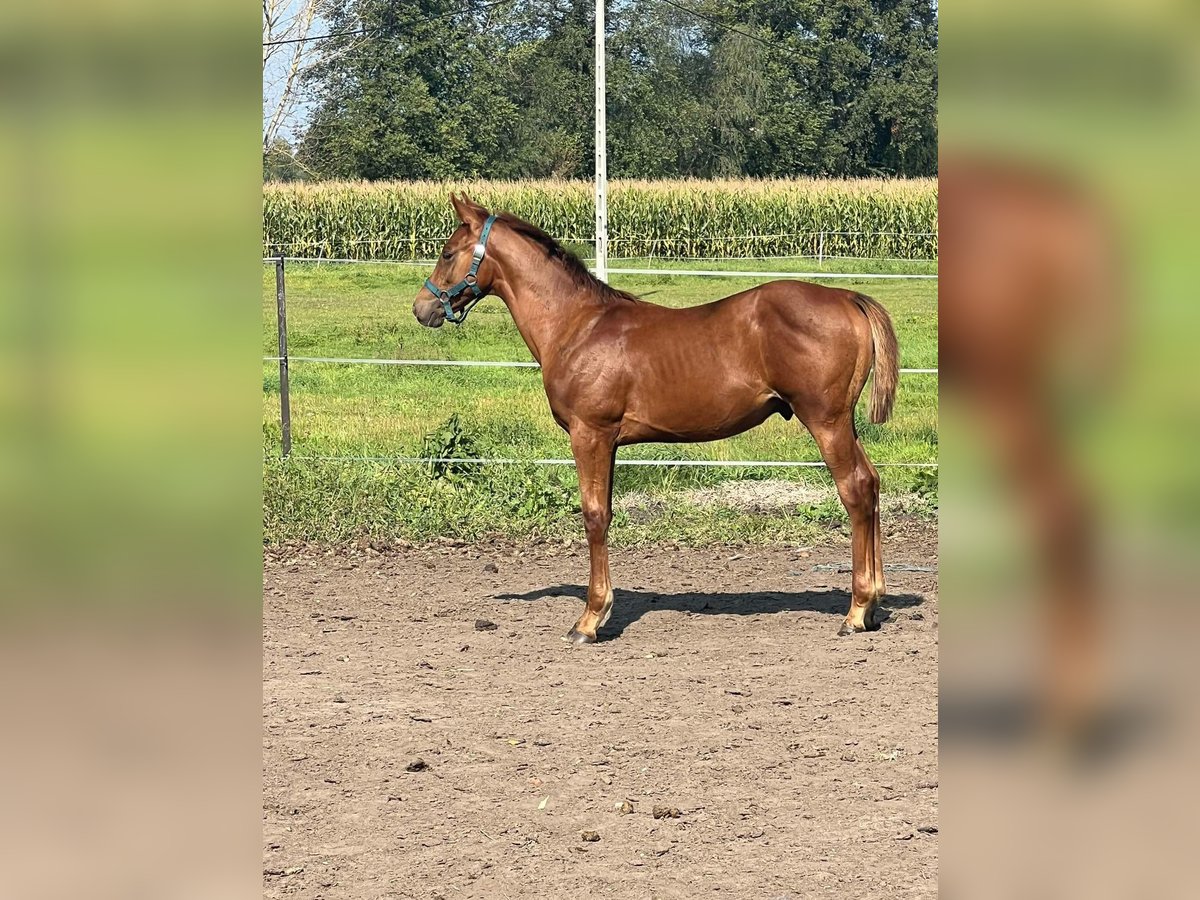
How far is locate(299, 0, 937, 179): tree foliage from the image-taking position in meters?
24.7

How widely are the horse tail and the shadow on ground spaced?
43.8 inches

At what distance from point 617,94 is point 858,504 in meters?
20.1

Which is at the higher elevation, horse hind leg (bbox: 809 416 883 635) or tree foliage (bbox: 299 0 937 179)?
tree foliage (bbox: 299 0 937 179)

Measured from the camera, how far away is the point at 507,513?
8156mm

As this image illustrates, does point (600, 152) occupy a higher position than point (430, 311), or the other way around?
point (600, 152)

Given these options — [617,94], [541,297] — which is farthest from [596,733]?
[617,94]

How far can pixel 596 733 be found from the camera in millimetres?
4668

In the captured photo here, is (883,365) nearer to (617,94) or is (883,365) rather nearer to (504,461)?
(504,461)
